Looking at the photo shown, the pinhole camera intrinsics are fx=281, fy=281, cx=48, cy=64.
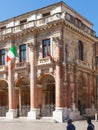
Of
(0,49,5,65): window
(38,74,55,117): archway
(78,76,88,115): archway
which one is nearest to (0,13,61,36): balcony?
(0,49,5,65): window

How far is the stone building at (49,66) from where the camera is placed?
3188cm

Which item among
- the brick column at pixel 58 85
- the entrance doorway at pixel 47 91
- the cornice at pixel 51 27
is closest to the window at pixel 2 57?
the cornice at pixel 51 27

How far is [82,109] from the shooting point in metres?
35.8

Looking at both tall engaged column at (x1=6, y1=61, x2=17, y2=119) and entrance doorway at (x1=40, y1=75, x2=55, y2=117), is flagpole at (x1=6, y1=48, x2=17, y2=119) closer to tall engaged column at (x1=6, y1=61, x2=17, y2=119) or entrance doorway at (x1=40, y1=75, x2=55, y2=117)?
tall engaged column at (x1=6, y1=61, x2=17, y2=119)

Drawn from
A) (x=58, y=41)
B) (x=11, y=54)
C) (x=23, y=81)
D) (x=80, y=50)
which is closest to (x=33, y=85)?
(x=23, y=81)

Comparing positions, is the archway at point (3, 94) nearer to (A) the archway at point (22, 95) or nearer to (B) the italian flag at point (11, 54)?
(A) the archway at point (22, 95)

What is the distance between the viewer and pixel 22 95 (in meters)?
37.8

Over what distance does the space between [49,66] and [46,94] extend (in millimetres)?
5978

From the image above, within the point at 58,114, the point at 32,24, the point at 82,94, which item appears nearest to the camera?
the point at 58,114

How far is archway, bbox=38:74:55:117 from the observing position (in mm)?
32906

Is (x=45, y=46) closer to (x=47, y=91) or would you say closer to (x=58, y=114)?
(x=47, y=91)

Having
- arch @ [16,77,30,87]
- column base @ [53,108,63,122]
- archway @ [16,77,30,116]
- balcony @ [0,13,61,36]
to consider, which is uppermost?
balcony @ [0,13,61,36]

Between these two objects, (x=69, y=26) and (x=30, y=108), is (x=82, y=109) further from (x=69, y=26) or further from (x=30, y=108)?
(x=69, y=26)

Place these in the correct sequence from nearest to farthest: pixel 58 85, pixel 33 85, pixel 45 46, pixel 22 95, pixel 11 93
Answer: pixel 58 85
pixel 33 85
pixel 45 46
pixel 11 93
pixel 22 95
